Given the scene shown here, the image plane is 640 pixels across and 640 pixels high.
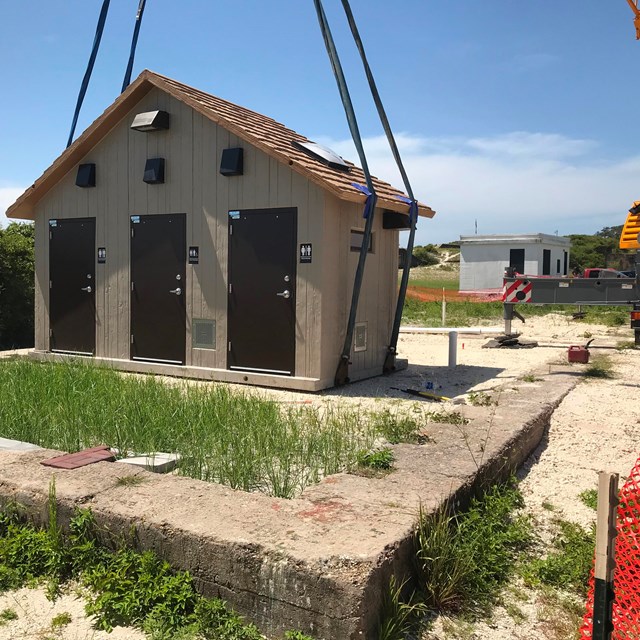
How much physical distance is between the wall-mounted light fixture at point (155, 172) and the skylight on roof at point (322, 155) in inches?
81.2

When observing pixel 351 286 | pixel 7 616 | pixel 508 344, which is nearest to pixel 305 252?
pixel 351 286

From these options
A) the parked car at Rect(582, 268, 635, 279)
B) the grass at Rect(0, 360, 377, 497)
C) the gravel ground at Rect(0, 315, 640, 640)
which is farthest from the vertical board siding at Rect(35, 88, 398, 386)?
the parked car at Rect(582, 268, 635, 279)

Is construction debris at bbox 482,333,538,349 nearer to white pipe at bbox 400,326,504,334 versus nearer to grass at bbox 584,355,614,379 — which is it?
grass at bbox 584,355,614,379

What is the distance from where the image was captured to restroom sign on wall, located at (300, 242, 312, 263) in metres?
9.02

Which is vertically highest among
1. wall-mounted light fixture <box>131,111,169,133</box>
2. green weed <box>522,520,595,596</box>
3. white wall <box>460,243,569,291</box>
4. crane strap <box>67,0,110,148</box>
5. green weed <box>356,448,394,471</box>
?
crane strap <box>67,0,110,148</box>

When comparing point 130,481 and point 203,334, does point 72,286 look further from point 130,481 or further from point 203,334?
point 130,481

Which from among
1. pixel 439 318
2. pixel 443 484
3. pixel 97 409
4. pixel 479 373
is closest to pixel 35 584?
pixel 443 484

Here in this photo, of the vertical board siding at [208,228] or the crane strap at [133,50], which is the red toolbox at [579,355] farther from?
the crane strap at [133,50]

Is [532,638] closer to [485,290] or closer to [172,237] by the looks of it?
[172,237]

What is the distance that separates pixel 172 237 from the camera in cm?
1034

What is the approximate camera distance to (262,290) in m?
9.46

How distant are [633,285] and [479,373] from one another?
14.9 feet

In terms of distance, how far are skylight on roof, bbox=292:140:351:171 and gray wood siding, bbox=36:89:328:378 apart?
84 centimetres

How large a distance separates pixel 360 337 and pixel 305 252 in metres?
1.77
